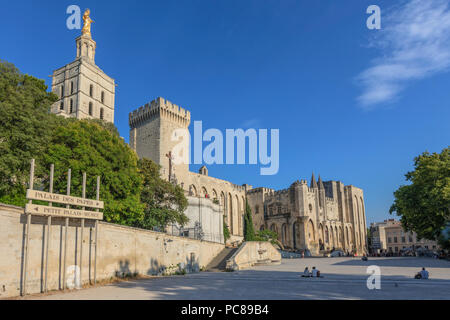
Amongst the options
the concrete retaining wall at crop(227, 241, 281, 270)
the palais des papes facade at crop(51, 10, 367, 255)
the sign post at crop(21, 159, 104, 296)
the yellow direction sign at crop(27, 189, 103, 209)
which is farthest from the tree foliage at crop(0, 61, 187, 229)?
the palais des papes facade at crop(51, 10, 367, 255)

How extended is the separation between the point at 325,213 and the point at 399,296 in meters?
53.5

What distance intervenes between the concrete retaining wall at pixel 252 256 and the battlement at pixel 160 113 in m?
20.4

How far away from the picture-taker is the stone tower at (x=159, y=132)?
1607 inches

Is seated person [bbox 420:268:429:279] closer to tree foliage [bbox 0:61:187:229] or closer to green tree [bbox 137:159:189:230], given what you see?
tree foliage [bbox 0:61:187:229]

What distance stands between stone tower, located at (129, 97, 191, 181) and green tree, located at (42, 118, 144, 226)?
62.6 ft

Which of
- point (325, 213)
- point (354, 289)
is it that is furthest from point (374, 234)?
point (354, 289)

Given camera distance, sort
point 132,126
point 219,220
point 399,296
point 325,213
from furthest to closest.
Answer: point 325,213 < point 132,126 < point 219,220 < point 399,296

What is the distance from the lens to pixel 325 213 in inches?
2441

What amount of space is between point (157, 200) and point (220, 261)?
266 inches

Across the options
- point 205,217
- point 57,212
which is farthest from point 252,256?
point 57,212

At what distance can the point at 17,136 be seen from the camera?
636 inches

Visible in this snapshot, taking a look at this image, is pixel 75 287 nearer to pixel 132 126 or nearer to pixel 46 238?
pixel 46 238

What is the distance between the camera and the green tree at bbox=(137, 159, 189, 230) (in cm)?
2453

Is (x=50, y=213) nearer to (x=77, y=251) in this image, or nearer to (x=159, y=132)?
(x=77, y=251)
